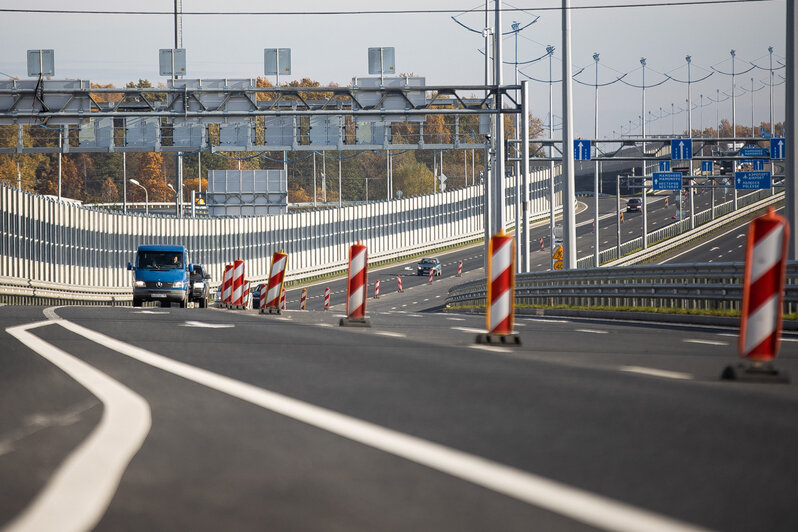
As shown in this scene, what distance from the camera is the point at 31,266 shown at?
163 feet

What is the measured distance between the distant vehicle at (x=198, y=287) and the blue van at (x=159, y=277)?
2126mm

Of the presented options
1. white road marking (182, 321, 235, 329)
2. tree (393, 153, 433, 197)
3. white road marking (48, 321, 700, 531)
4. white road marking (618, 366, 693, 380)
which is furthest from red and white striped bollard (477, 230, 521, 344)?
tree (393, 153, 433, 197)

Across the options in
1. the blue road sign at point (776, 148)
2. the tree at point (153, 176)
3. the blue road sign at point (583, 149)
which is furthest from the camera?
the tree at point (153, 176)

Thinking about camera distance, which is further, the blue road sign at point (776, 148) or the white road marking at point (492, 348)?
the blue road sign at point (776, 148)

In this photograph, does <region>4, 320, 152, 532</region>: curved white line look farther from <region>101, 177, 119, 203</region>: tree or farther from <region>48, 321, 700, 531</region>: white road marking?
<region>101, 177, 119, 203</region>: tree

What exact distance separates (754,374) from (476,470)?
4.42 m

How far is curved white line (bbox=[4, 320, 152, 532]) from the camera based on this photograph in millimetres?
3969

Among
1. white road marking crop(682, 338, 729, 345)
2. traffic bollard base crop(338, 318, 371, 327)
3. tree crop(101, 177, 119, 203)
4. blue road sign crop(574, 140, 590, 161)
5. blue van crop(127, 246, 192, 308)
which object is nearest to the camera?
white road marking crop(682, 338, 729, 345)

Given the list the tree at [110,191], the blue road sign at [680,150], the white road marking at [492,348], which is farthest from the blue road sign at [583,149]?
the tree at [110,191]

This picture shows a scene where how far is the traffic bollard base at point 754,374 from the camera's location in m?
8.35

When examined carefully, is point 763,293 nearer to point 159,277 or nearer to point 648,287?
point 648,287

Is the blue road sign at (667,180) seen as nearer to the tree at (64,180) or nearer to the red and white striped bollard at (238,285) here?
the red and white striped bollard at (238,285)

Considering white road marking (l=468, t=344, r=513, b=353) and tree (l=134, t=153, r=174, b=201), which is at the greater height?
tree (l=134, t=153, r=174, b=201)

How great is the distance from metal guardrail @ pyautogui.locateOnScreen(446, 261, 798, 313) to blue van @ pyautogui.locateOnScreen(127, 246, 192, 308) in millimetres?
11552
